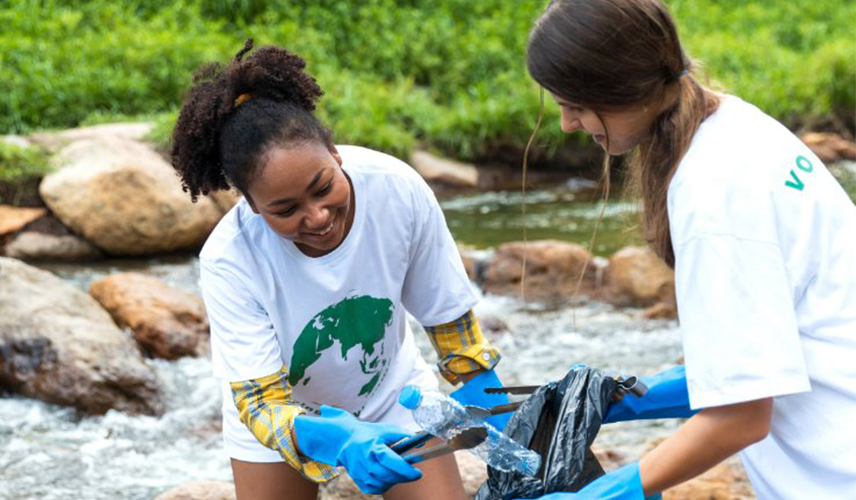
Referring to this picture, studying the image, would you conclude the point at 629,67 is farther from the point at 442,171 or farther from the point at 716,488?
the point at 442,171

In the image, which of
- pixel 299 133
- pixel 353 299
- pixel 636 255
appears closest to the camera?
pixel 299 133

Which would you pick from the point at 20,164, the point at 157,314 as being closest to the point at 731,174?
the point at 157,314

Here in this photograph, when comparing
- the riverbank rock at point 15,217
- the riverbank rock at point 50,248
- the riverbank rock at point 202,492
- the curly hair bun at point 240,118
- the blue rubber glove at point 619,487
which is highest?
the curly hair bun at point 240,118

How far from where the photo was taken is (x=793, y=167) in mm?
1612

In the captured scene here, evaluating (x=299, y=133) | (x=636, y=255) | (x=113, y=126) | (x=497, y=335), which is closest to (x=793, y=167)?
(x=299, y=133)

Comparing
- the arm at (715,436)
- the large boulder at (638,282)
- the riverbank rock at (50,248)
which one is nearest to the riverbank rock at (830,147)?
the large boulder at (638,282)

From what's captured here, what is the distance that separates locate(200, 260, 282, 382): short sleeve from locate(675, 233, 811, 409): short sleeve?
940 mm

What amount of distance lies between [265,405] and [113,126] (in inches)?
266

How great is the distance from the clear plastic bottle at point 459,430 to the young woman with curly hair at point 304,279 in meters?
0.16

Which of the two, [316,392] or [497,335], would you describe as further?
[497,335]

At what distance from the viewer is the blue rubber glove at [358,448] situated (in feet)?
6.09

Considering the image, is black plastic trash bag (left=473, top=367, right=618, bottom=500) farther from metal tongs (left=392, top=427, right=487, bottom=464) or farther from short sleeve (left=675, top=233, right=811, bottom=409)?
short sleeve (left=675, top=233, right=811, bottom=409)

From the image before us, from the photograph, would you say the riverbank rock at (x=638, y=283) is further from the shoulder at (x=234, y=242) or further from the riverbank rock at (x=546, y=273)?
the shoulder at (x=234, y=242)

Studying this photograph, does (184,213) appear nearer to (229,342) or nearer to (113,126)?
(113,126)
